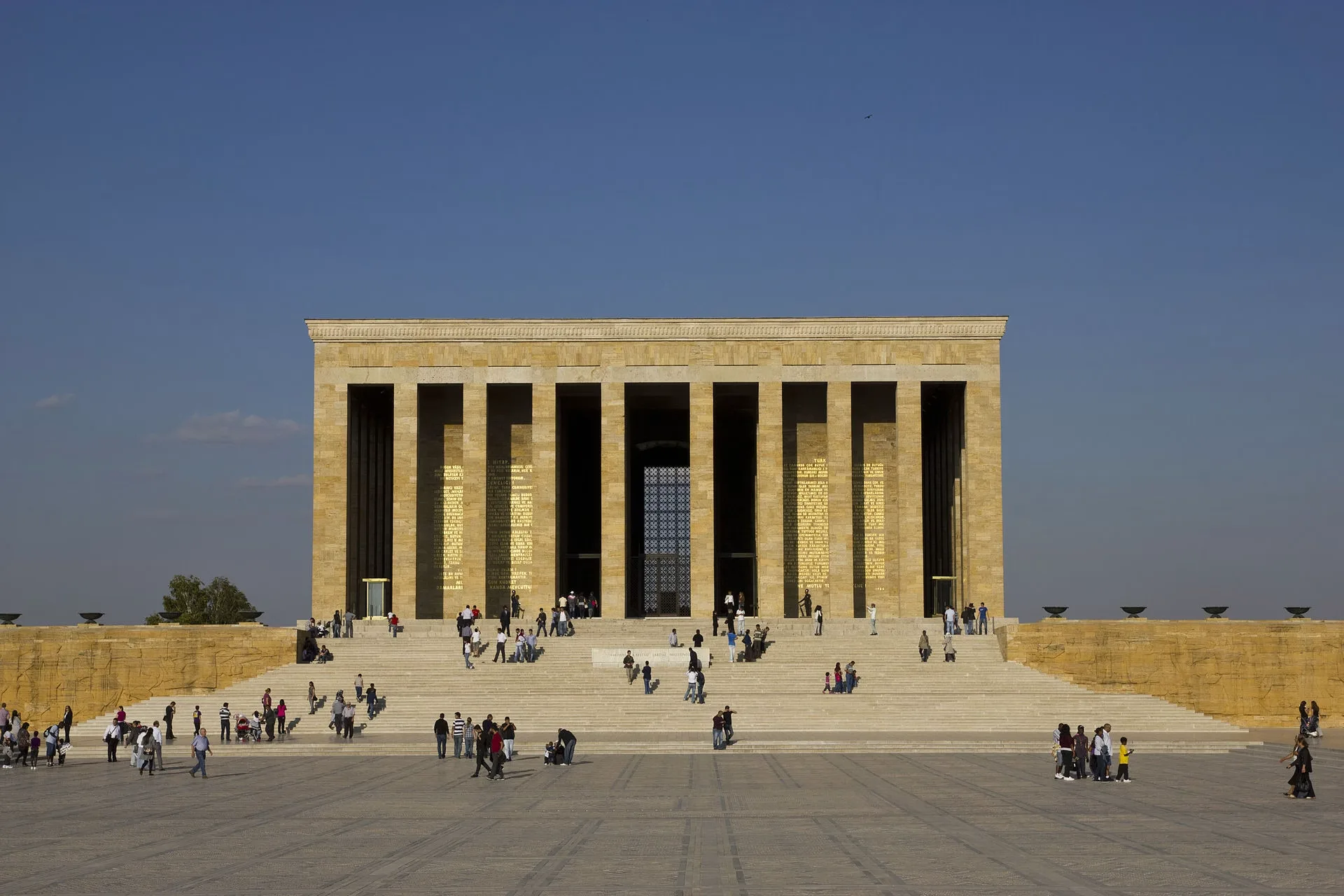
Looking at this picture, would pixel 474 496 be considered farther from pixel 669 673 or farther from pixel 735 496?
pixel 669 673

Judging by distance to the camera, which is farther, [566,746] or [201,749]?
[566,746]

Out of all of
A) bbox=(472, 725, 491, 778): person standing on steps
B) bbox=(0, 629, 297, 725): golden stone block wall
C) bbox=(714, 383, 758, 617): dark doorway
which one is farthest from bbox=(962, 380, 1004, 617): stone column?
bbox=(472, 725, 491, 778): person standing on steps

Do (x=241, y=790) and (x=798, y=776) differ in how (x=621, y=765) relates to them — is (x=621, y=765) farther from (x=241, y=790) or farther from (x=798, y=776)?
(x=241, y=790)

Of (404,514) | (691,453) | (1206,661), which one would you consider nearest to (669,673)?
(691,453)

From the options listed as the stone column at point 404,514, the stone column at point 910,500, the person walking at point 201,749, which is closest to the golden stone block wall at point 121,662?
the stone column at point 404,514

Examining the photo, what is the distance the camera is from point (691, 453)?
4425 centimetres

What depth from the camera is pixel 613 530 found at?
4394cm

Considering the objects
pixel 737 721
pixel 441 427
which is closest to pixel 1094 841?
pixel 737 721

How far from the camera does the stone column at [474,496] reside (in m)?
44.1

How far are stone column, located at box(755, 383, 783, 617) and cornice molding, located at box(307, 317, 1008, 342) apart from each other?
6.56ft

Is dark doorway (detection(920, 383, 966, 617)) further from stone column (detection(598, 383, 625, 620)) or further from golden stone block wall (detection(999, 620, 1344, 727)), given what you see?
stone column (detection(598, 383, 625, 620))

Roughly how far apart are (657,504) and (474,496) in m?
7.77

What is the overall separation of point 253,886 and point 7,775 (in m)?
14.1

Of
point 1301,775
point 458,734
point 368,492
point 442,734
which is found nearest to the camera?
point 1301,775
